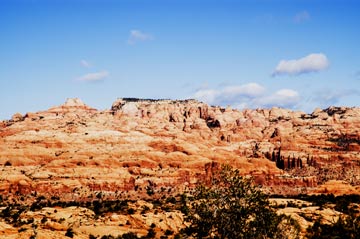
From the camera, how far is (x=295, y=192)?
132m

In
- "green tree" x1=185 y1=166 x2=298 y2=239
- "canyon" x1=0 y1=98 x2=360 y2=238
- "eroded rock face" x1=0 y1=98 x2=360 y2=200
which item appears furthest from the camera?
"eroded rock face" x1=0 y1=98 x2=360 y2=200

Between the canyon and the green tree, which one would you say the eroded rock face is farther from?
the green tree

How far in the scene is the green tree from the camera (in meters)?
41.1

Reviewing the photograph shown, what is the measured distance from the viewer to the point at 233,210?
135ft

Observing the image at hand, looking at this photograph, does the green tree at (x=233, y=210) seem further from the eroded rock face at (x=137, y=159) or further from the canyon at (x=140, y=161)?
the eroded rock face at (x=137, y=159)

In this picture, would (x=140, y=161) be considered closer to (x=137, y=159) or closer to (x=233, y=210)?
(x=137, y=159)

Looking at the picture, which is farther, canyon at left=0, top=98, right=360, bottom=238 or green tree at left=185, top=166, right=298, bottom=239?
canyon at left=0, top=98, right=360, bottom=238

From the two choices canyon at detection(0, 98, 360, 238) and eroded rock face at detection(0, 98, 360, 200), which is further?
eroded rock face at detection(0, 98, 360, 200)

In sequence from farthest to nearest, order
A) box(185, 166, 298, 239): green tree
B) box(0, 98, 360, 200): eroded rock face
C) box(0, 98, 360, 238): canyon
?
box(0, 98, 360, 200): eroded rock face
box(0, 98, 360, 238): canyon
box(185, 166, 298, 239): green tree

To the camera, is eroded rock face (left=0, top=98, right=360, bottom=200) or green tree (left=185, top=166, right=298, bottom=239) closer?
green tree (left=185, top=166, right=298, bottom=239)

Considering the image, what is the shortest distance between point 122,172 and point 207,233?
92.1 m

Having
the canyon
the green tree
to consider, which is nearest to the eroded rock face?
the canyon

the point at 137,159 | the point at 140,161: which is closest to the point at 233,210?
the point at 140,161

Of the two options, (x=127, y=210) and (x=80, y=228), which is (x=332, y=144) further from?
(x=80, y=228)
